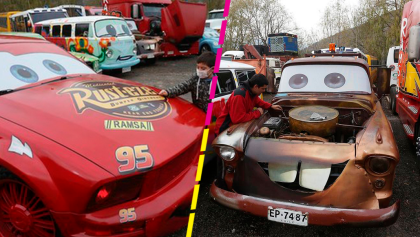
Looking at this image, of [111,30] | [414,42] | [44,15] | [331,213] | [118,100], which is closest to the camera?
[331,213]

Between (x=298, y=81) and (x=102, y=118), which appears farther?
(x=298, y=81)

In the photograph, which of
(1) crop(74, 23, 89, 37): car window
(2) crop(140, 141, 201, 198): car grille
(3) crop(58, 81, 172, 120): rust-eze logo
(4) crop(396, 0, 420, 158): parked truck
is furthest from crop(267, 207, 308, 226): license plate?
(1) crop(74, 23, 89, 37): car window

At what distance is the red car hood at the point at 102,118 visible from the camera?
90.5 inches

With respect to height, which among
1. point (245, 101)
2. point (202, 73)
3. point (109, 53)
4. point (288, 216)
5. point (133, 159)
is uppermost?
point (109, 53)

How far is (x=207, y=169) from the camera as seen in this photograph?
4055 millimetres

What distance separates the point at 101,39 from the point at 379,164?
334 inches

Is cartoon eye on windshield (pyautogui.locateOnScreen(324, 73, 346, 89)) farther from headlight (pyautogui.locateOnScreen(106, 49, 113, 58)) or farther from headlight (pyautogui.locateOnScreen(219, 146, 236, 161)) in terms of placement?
headlight (pyautogui.locateOnScreen(106, 49, 113, 58))

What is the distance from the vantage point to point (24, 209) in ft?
7.53

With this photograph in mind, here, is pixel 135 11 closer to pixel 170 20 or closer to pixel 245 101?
pixel 170 20

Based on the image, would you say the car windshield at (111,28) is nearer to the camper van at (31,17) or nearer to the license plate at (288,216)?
the camper van at (31,17)

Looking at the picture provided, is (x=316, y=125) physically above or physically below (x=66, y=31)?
below

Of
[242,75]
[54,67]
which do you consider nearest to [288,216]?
[242,75]

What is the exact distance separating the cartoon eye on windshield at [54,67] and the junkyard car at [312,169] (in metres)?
1.81

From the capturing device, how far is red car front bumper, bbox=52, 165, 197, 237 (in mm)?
2111
